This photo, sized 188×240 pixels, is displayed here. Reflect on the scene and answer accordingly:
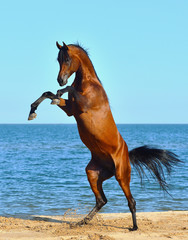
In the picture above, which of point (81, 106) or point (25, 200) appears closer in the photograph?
point (81, 106)

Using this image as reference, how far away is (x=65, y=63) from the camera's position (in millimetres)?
5879

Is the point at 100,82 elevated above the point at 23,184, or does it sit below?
above

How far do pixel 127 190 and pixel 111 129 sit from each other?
1044 millimetres

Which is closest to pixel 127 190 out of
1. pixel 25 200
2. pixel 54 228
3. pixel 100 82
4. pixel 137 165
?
pixel 137 165

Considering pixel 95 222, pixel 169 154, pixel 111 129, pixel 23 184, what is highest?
pixel 111 129

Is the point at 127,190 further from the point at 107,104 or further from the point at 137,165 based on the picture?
the point at 107,104

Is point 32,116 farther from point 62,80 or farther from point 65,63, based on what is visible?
point 65,63

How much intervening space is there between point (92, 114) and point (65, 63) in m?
0.91

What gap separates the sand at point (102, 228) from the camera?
5.89 m

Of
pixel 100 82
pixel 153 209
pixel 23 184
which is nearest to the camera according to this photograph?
pixel 100 82

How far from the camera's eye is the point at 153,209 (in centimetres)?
962

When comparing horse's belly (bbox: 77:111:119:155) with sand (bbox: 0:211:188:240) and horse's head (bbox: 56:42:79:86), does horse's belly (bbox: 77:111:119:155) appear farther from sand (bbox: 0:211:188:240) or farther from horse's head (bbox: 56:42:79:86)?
sand (bbox: 0:211:188:240)

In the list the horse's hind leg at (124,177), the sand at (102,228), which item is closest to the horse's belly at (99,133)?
the horse's hind leg at (124,177)

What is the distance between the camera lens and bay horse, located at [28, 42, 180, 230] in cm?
591
